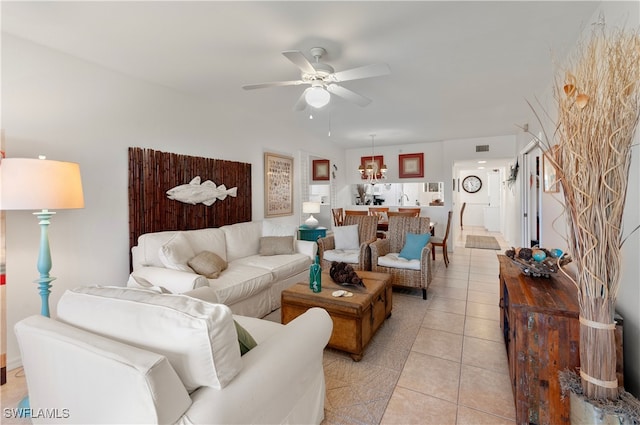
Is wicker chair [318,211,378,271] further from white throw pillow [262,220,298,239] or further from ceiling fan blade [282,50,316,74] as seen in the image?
ceiling fan blade [282,50,316,74]

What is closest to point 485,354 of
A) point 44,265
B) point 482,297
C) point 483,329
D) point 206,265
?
point 483,329

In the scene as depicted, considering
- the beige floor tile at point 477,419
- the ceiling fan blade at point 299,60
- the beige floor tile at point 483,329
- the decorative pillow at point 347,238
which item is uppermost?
the ceiling fan blade at point 299,60

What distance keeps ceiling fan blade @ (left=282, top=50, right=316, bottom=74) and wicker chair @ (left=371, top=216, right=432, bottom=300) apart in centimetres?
244

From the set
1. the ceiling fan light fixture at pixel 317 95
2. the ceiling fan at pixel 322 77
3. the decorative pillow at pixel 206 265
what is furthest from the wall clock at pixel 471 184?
the decorative pillow at pixel 206 265

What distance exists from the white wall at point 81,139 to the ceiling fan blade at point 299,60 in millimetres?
1994

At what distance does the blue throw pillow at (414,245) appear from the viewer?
3854mm

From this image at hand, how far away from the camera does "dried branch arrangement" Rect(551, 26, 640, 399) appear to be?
1.09 m

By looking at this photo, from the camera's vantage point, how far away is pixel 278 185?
5.12 m

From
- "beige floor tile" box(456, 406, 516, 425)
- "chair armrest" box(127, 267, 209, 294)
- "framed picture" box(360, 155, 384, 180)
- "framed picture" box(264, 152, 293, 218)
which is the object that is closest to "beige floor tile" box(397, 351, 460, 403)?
"beige floor tile" box(456, 406, 516, 425)

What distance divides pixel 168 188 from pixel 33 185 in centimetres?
150

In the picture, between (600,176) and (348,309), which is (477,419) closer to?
(348,309)

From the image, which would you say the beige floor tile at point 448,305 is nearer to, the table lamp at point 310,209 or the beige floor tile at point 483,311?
the beige floor tile at point 483,311

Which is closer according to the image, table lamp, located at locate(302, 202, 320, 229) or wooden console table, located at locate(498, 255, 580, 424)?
wooden console table, located at locate(498, 255, 580, 424)

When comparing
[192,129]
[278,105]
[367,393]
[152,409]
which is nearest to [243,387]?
Answer: [152,409]
